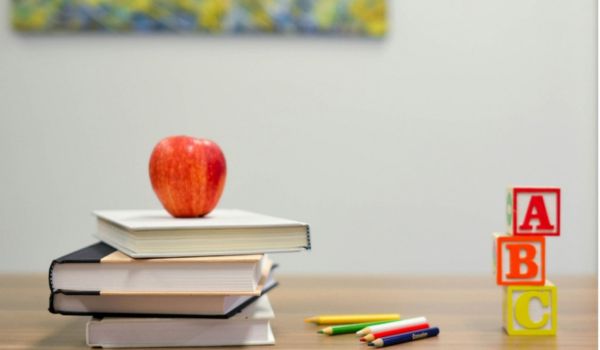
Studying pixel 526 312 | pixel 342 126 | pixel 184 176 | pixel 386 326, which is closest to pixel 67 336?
pixel 184 176

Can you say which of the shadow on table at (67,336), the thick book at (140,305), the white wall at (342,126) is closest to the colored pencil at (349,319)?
the thick book at (140,305)

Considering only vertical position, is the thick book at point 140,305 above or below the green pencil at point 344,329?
above

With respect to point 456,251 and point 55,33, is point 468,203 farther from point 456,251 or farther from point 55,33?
point 55,33

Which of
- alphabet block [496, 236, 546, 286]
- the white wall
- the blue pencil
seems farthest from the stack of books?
the white wall

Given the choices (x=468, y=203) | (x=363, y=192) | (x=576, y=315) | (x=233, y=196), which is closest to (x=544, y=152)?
(x=468, y=203)

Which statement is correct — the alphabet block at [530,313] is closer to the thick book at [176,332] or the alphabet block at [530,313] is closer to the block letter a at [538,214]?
the block letter a at [538,214]

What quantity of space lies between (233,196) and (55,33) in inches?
29.0

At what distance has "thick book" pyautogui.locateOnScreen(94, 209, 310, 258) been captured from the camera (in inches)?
27.0

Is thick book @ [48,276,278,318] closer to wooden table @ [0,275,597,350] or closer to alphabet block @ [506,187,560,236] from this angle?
wooden table @ [0,275,597,350]

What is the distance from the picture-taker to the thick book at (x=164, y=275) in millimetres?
667

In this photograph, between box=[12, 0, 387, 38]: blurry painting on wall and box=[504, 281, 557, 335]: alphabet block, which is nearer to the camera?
box=[504, 281, 557, 335]: alphabet block

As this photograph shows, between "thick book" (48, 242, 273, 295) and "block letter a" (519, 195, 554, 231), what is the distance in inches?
11.5

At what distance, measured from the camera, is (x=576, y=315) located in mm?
814

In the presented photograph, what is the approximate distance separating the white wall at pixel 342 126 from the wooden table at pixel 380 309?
3.35 feet
